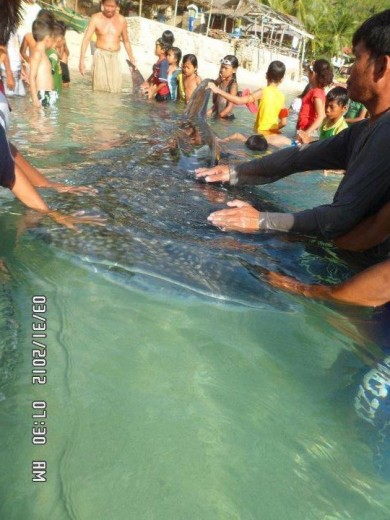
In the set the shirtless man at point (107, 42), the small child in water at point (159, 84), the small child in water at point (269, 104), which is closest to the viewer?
the small child in water at point (269, 104)

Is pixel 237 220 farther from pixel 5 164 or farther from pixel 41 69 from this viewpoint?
pixel 41 69

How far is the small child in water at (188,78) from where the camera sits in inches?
361

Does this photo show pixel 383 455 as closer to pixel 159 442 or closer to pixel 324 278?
pixel 159 442

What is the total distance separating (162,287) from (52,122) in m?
4.95

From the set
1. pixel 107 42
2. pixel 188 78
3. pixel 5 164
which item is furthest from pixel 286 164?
pixel 107 42

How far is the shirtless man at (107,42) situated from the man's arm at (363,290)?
27.9ft

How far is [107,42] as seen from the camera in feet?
29.8

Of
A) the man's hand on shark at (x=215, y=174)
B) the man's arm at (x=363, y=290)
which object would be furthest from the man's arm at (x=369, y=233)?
the man's hand on shark at (x=215, y=174)

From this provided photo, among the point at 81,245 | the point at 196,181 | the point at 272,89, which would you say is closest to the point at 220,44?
the point at 272,89

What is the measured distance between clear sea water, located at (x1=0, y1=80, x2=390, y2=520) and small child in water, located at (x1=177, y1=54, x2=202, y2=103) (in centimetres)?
709

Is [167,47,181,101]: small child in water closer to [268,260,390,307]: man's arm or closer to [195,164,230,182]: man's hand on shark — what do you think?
[195,164,230,182]: man's hand on shark
